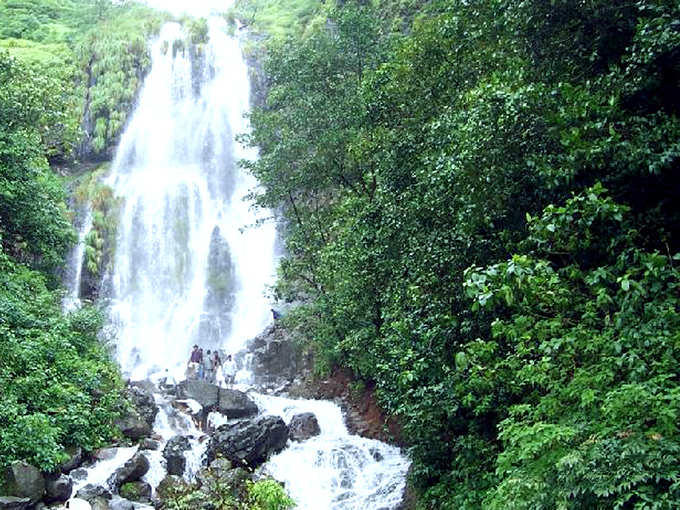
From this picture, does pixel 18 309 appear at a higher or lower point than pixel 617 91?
higher

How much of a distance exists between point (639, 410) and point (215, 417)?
491 inches

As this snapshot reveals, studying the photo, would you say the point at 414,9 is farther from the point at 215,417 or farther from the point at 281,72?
the point at 215,417

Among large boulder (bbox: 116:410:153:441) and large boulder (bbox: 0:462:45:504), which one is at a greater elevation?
large boulder (bbox: 116:410:153:441)

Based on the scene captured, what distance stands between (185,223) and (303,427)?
599 inches

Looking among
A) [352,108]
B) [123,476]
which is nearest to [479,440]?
[123,476]

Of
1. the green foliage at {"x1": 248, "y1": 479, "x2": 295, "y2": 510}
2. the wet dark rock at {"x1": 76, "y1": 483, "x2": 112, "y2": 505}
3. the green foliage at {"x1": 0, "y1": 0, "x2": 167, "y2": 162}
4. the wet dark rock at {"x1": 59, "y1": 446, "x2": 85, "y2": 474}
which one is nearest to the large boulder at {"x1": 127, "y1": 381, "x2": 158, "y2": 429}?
the wet dark rock at {"x1": 59, "y1": 446, "x2": 85, "y2": 474}

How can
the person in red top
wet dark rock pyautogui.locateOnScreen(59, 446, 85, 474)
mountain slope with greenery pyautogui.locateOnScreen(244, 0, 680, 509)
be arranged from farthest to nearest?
the person in red top < wet dark rock pyautogui.locateOnScreen(59, 446, 85, 474) < mountain slope with greenery pyautogui.locateOnScreen(244, 0, 680, 509)

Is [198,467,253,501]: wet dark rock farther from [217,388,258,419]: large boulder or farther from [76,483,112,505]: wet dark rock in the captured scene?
[217,388,258,419]: large boulder

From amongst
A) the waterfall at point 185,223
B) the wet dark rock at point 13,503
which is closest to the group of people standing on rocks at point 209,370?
the waterfall at point 185,223

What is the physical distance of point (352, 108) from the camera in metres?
14.9

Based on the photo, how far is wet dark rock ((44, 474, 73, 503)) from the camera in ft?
34.0

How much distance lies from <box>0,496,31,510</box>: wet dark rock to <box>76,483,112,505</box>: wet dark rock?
1.01 meters

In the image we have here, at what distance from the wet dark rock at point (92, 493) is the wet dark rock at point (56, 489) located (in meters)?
0.21

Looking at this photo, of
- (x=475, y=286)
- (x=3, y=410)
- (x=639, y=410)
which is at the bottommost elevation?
(x=639, y=410)
